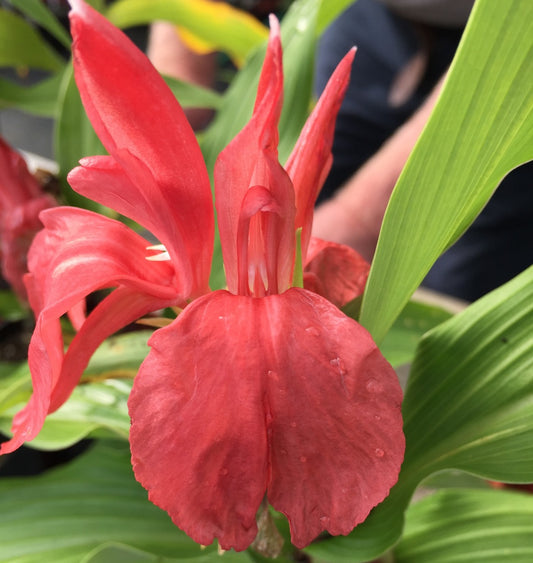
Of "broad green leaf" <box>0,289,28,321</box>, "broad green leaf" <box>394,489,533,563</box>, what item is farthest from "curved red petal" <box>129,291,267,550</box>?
"broad green leaf" <box>0,289,28,321</box>

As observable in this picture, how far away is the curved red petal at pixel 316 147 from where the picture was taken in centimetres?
25

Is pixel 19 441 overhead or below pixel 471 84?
below

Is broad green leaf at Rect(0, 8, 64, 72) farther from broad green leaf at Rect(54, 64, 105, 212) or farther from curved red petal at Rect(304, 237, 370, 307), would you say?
curved red petal at Rect(304, 237, 370, 307)

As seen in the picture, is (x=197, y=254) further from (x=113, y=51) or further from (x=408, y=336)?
(x=408, y=336)

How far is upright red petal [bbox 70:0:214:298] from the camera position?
0.76ft

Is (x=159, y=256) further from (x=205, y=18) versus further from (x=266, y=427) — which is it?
(x=205, y=18)

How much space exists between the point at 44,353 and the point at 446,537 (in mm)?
299

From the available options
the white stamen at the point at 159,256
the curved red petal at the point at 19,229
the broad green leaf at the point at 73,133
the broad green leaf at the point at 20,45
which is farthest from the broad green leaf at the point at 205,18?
the white stamen at the point at 159,256

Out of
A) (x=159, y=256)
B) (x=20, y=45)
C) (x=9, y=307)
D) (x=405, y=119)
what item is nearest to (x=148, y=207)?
(x=159, y=256)

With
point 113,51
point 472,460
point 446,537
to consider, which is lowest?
point 446,537

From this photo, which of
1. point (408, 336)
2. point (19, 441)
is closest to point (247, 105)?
point (408, 336)

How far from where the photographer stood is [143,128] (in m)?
0.24

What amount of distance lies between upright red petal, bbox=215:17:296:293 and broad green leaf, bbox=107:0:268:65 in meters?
0.58

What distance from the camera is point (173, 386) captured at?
21cm
